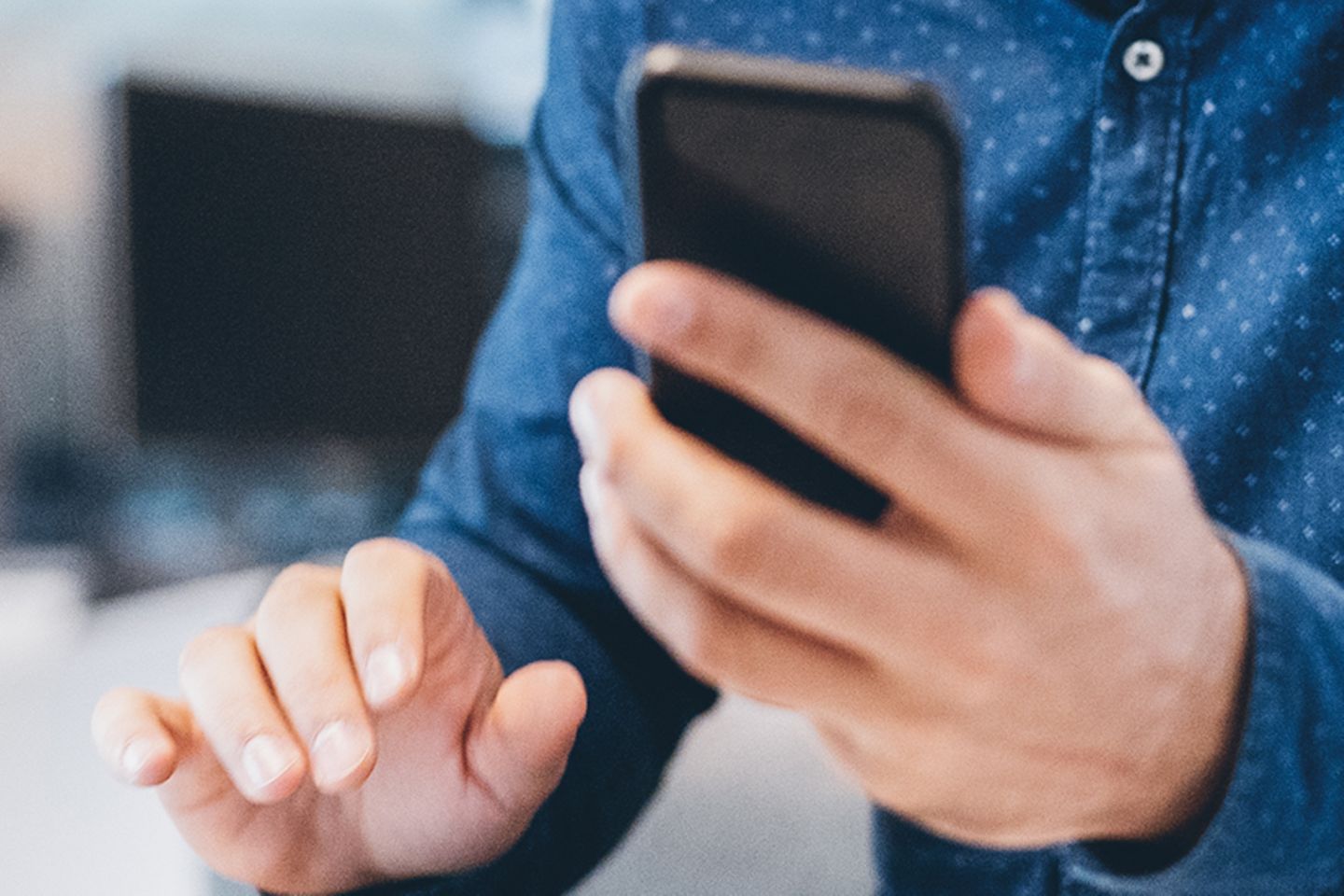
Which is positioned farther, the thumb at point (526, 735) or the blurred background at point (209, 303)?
the blurred background at point (209, 303)

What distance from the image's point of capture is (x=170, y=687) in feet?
2.60

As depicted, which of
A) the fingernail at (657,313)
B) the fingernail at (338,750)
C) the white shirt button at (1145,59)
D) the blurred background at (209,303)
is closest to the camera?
the fingernail at (657,313)

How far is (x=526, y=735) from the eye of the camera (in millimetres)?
446

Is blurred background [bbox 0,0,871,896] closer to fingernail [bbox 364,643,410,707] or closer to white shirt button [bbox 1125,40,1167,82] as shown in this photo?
fingernail [bbox 364,643,410,707]

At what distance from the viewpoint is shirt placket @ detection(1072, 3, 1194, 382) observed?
54 centimetres

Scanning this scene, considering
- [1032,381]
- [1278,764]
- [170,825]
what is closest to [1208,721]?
[1278,764]

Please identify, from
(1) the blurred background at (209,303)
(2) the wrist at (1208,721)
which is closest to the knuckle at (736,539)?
(2) the wrist at (1208,721)

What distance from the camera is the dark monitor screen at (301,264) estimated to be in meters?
1.29

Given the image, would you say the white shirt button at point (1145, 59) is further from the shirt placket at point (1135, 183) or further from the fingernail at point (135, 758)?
the fingernail at point (135, 758)

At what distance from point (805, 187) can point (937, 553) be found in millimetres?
99

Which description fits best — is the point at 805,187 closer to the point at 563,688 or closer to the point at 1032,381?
the point at 1032,381

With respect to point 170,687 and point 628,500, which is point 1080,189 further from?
point 170,687

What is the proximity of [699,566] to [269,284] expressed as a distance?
48.8 inches

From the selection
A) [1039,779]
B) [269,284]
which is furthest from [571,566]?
[269,284]
